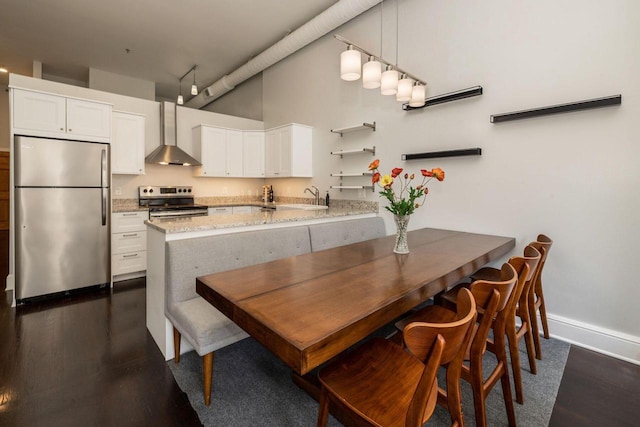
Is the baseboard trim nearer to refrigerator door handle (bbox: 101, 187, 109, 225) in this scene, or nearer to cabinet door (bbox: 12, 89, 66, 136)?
refrigerator door handle (bbox: 101, 187, 109, 225)

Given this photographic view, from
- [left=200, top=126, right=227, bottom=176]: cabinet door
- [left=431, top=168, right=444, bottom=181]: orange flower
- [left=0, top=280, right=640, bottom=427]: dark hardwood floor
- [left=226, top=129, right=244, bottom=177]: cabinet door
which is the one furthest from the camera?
[left=226, top=129, right=244, bottom=177]: cabinet door

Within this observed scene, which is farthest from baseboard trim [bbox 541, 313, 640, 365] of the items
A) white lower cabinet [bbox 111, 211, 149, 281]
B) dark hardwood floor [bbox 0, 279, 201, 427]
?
white lower cabinet [bbox 111, 211, 149, 281]

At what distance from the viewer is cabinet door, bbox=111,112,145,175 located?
13.5ft

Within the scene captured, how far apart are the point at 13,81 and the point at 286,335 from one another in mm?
4949

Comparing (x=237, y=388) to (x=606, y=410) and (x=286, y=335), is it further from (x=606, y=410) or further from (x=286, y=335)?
(x=606, y=410)

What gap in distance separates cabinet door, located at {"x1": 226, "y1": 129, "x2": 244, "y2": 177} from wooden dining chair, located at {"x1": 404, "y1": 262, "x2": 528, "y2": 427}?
444 cm

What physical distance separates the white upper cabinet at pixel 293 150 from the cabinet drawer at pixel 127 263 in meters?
2.45

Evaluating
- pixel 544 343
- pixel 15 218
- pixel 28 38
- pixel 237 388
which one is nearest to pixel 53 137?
pixel 15 218

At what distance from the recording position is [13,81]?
3.63 m

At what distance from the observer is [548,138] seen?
252cm

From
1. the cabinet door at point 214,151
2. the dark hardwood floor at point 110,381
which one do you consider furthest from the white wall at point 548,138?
the cabinet door at point 214,151

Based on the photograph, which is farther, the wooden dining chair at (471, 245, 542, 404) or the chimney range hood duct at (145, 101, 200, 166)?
the chimney range hood duct at (145, 101, 200, 166)

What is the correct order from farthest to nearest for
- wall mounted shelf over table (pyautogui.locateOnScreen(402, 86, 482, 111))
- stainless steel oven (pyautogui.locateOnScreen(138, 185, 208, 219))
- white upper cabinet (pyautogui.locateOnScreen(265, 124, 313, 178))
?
1. white upper cabinet (pyautogui.locateOnScreen(265, 124, 313, 178))
2. stainless steel oven (pyautogui.locateOnScreen(138, 185, 208, 219))
3. wall mounted shelf over table (pyautogui.locateOnScreen(402, 86, 482, 111))

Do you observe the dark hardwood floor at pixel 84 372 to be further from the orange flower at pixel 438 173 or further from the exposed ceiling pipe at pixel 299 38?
the exposed ceiling pipe at pixel 299 38
